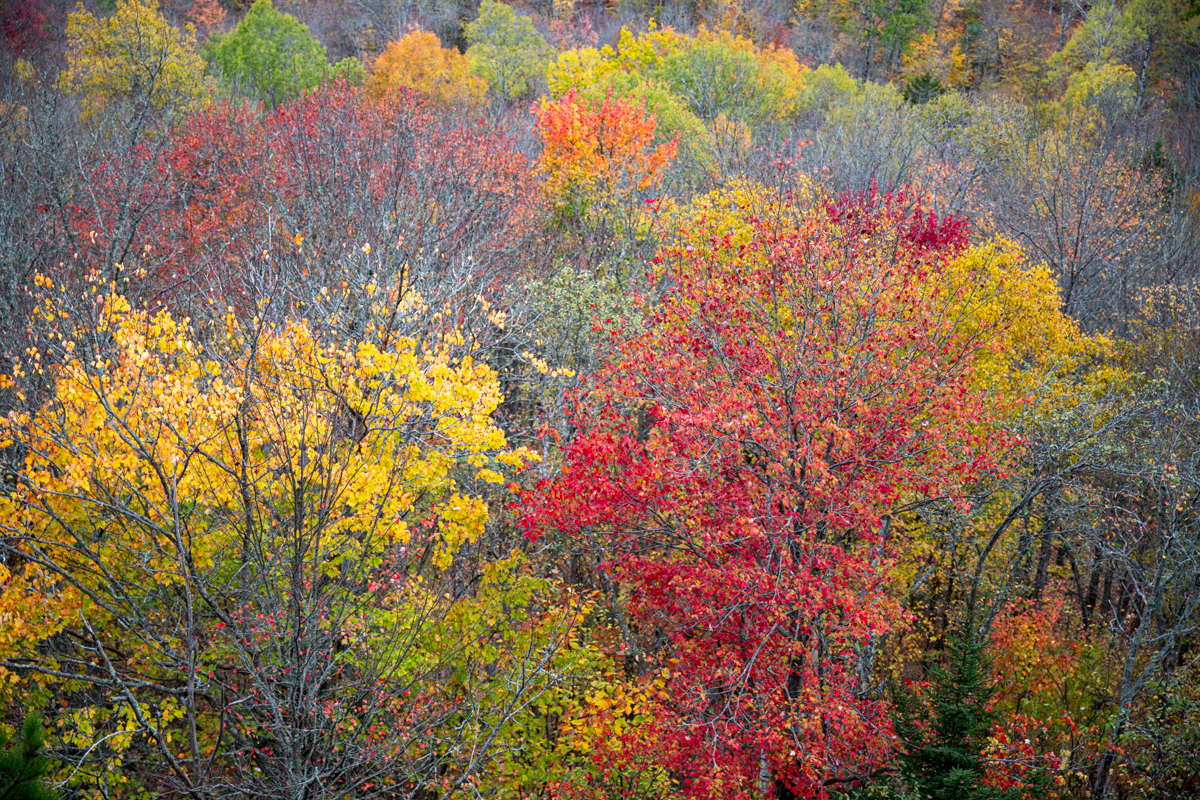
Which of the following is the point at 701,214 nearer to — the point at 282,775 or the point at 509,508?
the point at 509,508

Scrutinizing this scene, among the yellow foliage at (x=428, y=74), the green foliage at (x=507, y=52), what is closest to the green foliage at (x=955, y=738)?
the yellow foliage at (x=428, y=74)

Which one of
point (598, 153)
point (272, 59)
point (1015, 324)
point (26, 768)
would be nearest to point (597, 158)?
point (598, 153)

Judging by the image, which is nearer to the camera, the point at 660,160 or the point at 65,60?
the point at 660,160

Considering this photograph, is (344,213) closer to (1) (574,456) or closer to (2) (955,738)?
(1) (574,456)

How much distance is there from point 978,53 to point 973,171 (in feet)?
112

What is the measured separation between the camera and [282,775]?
9211 millimetres

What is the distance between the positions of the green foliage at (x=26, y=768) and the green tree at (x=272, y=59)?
42335 mm

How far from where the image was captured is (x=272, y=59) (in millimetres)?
41438

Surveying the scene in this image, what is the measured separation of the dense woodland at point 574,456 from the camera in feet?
33.1

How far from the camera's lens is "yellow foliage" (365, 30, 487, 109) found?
40438mm

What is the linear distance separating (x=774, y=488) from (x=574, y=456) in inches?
143

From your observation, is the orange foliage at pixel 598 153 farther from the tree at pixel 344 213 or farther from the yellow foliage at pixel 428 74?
the yellow foliage at pixel 428 74

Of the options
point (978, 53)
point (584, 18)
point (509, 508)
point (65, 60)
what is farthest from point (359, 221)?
point (978, 53)

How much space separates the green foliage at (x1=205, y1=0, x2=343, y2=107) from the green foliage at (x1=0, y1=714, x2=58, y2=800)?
139 feet
